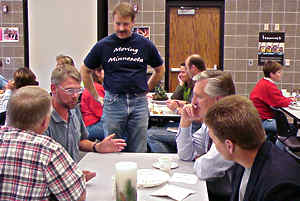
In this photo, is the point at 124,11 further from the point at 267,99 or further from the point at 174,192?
the point at 267,99

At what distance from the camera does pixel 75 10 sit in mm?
6473

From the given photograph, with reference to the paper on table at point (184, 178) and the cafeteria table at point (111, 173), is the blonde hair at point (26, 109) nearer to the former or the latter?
the cafeteria table at point (111, 173)

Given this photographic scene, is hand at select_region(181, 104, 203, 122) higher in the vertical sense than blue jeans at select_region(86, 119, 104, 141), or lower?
higher

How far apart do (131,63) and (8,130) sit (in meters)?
1.87

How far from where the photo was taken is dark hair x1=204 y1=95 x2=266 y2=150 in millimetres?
1371

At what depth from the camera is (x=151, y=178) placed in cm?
182

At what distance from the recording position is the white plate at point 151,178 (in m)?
1.75

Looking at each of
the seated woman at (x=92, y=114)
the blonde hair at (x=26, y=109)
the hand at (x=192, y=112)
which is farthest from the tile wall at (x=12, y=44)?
the blonde hair at (x=26, y=109)

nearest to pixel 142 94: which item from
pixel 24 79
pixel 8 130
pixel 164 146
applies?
pixel 164 146

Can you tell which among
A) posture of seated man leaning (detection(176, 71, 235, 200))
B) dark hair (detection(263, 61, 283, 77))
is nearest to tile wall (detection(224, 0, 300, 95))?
dark hair (detection(263, 61, 283, 77))

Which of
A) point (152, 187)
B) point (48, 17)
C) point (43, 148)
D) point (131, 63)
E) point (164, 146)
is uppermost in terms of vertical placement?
point (48, 17)

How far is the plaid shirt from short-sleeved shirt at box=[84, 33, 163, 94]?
1795 millimetres

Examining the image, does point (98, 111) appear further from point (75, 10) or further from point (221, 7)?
point (221, 7)

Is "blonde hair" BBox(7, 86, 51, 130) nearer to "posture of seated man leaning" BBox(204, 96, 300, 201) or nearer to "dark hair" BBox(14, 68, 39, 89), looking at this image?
"posture of seated man leaning" BBox(204, 96, 300, 201)
